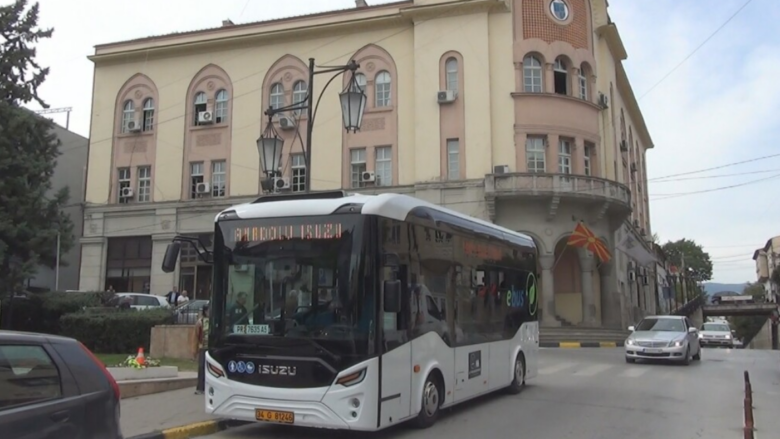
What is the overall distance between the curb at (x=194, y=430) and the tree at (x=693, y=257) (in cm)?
10821

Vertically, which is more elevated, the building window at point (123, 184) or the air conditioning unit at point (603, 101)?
the air conditioning unit at point (603, 101)

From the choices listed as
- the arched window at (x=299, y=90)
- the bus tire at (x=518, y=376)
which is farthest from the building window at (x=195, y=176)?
the bus tire at (x=518, y=376)

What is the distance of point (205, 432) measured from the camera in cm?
950

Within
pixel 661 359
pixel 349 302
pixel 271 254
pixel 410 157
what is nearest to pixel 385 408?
pixel 349 302

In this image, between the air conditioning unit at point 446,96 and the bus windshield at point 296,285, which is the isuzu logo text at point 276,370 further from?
the air conditioning unit at point 446,96

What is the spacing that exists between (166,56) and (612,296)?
28444mm

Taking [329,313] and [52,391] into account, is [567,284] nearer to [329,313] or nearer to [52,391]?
[329,313]

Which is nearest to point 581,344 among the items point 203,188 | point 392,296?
point 203,188

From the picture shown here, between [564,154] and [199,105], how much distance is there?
20569 mm

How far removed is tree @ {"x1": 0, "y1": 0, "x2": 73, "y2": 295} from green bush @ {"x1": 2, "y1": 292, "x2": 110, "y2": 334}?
651mm

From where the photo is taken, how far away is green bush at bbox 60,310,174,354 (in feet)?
62.1

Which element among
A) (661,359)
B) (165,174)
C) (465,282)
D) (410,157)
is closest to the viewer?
(465,282)

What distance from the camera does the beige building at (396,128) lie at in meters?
34.2

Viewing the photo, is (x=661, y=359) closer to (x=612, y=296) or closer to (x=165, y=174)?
(x=612, y=296)
